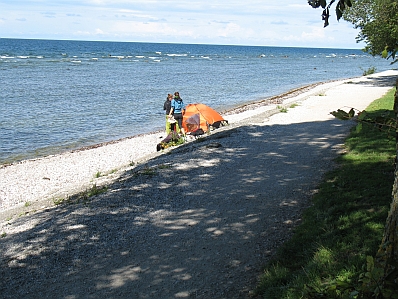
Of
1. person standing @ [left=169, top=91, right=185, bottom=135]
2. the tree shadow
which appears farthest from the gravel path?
person standing @ [left=169, top=91, right=185, bottom=135]

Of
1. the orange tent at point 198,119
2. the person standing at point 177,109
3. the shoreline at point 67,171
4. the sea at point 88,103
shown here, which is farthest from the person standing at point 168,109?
the sea at point 88,103

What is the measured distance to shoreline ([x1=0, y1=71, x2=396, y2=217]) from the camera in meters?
13.2

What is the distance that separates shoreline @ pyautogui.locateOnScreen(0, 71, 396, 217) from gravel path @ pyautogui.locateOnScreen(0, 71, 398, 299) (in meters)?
0.11

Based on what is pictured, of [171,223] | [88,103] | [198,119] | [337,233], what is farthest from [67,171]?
[88,103]

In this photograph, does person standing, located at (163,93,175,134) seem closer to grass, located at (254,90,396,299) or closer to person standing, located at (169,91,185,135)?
person standing, located at (169,91,185,135)

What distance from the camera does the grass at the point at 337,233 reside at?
17.8 ft

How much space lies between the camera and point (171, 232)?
806 cm

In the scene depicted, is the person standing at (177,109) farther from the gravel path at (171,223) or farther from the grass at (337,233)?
the grass at (337,233)

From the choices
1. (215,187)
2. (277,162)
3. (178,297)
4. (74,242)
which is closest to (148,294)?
(178,297)

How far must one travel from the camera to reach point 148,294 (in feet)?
20.1

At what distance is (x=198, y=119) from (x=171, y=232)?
12345 mm

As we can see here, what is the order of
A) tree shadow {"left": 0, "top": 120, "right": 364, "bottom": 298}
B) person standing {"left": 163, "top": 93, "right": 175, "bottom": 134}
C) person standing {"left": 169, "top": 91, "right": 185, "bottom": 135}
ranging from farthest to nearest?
1. person standing {"left": 163, "top": 93, "right": 175, "bottom": 134}
2. person standing {"left": 169, "top": 91, "right": 185, "bottom": 135}
3. tree shadow {"left": 0, "top": 120, "right": 364, "bottom": 298}

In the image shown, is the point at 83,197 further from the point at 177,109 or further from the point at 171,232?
the point at 177,109

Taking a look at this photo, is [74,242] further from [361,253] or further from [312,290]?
[312,290]
